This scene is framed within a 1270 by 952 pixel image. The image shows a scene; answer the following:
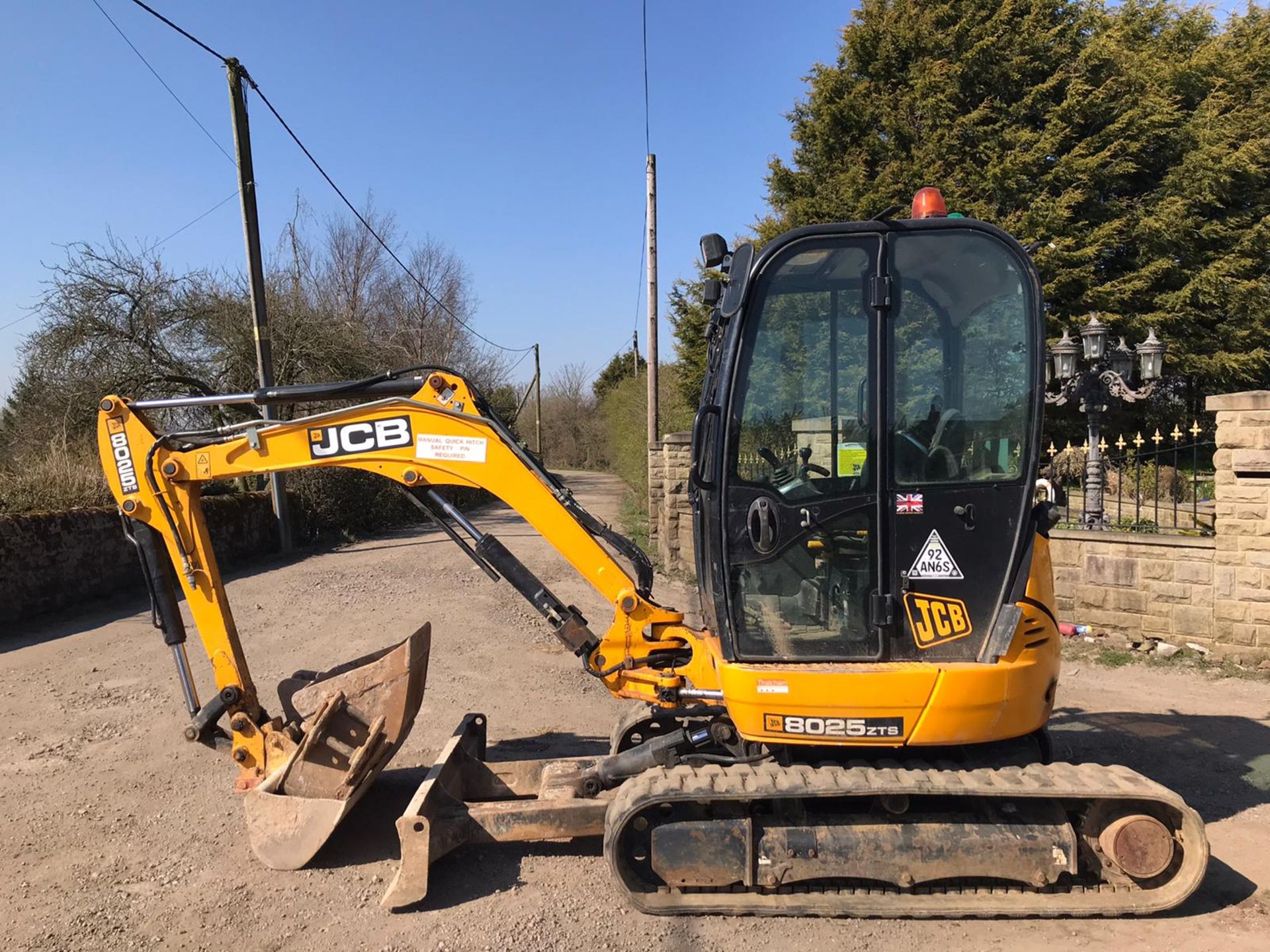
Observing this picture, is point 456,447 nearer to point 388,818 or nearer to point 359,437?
point 359,437

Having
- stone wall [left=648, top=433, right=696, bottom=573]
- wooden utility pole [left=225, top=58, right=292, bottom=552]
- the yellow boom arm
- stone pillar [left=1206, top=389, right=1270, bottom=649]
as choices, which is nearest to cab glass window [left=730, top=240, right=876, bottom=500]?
the yellow boom arm

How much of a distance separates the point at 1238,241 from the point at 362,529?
59.1ft

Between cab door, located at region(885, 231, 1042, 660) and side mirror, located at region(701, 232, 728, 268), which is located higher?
side mirror, located at region(701, 232, 728, 268)

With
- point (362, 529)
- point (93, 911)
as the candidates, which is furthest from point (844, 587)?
point (362, 529)

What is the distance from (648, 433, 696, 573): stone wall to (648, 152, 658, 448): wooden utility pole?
225 centimetres

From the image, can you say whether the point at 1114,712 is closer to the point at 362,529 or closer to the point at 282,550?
the point at 282,550

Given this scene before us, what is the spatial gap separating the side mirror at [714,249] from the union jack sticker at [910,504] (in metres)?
1.34

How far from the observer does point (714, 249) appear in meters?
3.78

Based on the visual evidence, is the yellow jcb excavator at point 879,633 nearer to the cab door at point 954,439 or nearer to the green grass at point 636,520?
the cab door at point 954,439

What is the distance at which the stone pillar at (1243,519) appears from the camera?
658 cm

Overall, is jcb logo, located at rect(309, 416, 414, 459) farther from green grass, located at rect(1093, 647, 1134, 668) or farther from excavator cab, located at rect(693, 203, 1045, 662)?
green grass, located at rect(1093, 647, 1134, 668)

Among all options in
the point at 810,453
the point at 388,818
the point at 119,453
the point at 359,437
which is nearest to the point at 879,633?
the point at 810,453

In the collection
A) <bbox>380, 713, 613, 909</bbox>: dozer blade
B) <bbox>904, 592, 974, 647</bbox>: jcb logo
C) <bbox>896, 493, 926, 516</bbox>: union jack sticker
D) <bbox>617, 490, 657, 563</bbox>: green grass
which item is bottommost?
<bbox>380, 713, 613, 909</bbox>: dozer blade

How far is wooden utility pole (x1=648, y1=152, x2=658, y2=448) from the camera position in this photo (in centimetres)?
1427
